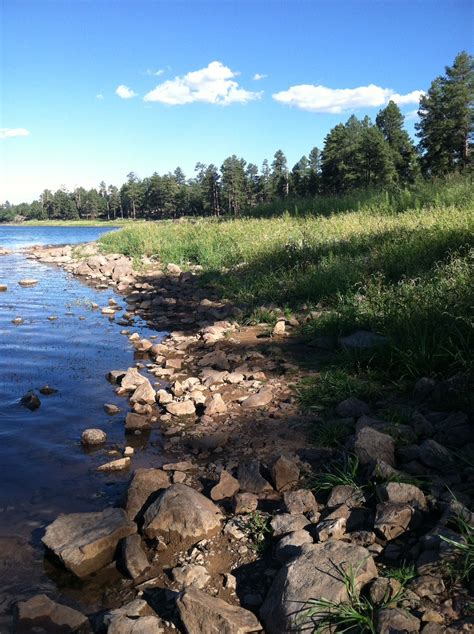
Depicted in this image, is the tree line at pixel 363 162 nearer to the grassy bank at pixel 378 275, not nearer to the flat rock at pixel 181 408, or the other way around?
the grassy bank at pixel 378 275

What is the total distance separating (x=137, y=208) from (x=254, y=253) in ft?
371

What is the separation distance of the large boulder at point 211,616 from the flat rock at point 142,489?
3.46 ft

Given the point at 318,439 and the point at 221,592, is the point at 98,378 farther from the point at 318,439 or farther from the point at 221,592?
the point at 221,592

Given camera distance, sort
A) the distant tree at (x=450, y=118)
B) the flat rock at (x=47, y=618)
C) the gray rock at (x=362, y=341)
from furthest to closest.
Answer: the distant tree at (x=450, y=118) < the gray rock at (x=362, y=341) < the flat rock at (x=47, y=618)

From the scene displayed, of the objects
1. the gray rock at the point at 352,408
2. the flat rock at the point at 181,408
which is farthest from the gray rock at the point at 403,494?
the flat rock at the point at 181,408

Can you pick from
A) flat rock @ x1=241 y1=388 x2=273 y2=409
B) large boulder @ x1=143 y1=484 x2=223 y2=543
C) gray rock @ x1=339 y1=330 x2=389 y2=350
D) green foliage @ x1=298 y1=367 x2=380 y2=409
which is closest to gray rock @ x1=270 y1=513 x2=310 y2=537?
large boulder @ x1=143 y1=484 x2=223 y2=543

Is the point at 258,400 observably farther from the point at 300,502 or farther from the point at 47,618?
the point at 47,618

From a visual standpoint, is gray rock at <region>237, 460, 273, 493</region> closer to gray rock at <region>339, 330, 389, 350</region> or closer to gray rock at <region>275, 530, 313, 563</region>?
gray rock at <region>275, 530, 313, 563</region>

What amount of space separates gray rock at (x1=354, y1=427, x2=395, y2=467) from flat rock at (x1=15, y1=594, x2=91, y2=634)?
6.48 feet

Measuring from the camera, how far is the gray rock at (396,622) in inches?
82.8

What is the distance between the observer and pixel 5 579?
9.45 ft

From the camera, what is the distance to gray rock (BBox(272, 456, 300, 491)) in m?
3.51

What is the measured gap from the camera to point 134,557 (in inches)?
114

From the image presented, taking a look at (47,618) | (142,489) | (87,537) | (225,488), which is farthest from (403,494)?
(47,618)
